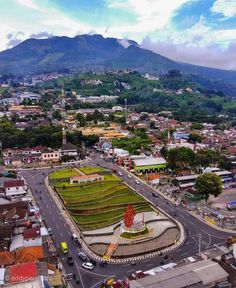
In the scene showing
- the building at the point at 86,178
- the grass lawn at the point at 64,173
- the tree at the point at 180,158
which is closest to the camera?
the building at the point at 86,178

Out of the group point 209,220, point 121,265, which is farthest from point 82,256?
point 209,220

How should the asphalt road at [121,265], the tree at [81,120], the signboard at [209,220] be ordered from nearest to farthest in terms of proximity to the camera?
the asphalt road at [121,265], the signboard at [209,220], the tree at [81,120]

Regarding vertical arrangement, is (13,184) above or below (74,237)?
above

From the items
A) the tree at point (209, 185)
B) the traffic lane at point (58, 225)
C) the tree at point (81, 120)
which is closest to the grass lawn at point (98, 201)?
the traffic lane at point (58, 225)

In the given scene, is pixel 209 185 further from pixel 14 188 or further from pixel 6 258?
pixel 6 258

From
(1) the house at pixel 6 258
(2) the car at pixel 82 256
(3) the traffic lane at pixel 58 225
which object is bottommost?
(3) the traffic lane at pixel 58 225

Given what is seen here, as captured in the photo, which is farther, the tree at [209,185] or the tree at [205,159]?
the tree at [205,159]

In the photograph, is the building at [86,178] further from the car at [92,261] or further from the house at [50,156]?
the car at [92,261]
